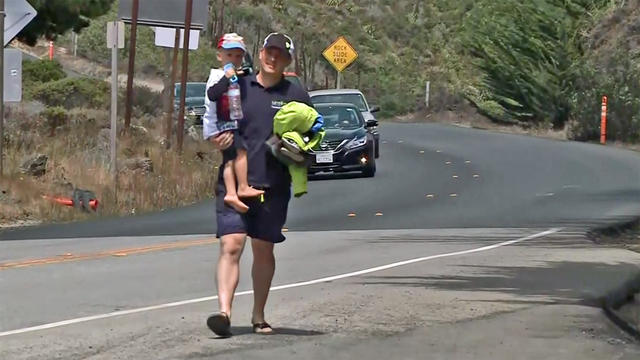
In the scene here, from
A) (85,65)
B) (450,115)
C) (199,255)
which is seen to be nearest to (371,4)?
(85,65)

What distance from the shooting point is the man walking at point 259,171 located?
358 inches

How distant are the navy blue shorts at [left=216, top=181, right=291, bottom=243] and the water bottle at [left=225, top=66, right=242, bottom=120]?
0.47 m

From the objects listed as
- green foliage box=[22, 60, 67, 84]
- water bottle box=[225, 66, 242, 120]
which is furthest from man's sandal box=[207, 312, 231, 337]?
green foliage box=[22, 60, 67, 84]

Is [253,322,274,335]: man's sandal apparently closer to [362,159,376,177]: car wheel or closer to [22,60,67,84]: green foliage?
[362,159,376,177]: car wheel

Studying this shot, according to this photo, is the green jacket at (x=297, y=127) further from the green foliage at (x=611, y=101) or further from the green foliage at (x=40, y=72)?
the green foliage at (x=40, y=72)

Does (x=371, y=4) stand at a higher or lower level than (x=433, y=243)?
higher

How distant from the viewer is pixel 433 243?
16.9 metres

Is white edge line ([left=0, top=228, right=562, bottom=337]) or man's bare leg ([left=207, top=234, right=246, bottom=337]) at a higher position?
man's bare leg ([left=207, top=234, right=246, bottom=337])

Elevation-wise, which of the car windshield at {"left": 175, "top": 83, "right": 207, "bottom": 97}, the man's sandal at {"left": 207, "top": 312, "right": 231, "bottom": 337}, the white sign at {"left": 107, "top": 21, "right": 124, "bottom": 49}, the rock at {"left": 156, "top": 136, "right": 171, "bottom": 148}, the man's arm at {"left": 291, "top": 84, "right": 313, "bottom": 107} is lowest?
the man's sandal at {"left": 207, "top": 312, "right": 231, "bottom": 337}

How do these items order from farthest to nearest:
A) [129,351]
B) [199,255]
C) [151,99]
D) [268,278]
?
[151,99], [199,255], [268,278], [129,351]

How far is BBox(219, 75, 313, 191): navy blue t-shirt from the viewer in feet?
29.9

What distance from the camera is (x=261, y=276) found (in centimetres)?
941

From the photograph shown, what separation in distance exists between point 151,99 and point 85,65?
25513mm

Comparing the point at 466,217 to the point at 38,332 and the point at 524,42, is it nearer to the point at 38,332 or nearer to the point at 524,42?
the point at 38,332
